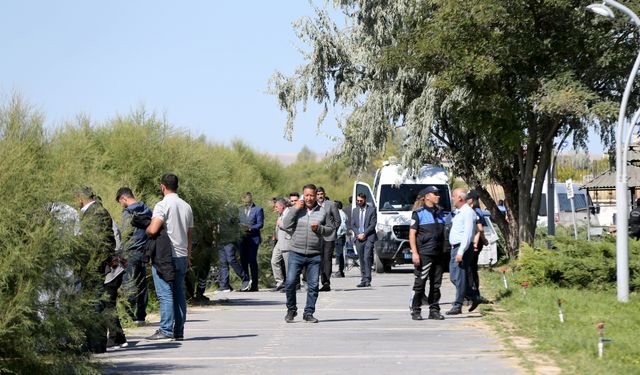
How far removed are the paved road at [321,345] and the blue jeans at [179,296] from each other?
0.25 metres

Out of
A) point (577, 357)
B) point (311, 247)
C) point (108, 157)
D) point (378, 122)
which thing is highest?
point (378, 122)

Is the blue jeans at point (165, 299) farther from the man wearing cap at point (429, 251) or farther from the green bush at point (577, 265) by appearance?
the green bush at point (577, 265)

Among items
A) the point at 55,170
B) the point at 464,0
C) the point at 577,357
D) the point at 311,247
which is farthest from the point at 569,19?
the point at 55,170

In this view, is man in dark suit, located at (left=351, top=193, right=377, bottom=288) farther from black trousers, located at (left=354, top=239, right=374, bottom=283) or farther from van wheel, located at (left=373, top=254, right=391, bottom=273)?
van wheel, located at (left=373, top=254, right=391, bottom=273)

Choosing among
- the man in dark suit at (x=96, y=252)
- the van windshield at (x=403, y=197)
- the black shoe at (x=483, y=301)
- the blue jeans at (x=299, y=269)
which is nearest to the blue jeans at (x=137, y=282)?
the blue jeans at (x=299, y=269)

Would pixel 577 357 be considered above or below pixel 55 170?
below

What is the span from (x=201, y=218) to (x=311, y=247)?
13.9 feet

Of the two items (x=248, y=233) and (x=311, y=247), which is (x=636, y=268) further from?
(x=248, y=233)

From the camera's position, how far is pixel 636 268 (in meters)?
19.8

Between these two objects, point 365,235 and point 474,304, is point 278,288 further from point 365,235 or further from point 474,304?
point 474,304

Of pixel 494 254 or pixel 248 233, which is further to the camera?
pixel 494 254

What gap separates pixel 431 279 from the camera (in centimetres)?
1759

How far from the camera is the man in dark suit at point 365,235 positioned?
26.0 meters

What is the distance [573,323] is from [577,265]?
6107 mm
